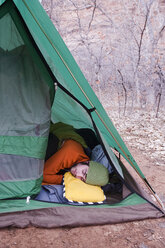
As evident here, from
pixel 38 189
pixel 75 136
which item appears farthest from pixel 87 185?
pixel 75 136

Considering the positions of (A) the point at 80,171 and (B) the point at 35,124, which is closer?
(B) the point at 35,124

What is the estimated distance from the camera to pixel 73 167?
93.4 inches

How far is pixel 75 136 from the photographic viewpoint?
287cm

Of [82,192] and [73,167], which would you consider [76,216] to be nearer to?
[82,192]

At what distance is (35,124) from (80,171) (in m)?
0.66

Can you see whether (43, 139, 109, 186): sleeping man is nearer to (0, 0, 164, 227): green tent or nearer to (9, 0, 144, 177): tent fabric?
(0, 0, 164, 227): green tent

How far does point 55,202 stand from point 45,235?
300 millimetres

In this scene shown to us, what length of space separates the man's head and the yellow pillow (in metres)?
0.05

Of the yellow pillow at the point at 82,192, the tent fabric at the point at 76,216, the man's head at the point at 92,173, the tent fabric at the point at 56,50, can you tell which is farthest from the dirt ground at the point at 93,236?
the tent fabric at the point at 56,50

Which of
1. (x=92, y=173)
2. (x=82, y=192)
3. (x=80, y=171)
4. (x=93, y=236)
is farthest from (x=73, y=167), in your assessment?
(x=93, y=236)

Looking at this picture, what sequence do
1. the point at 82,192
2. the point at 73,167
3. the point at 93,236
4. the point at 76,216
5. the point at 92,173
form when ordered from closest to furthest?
the point at 93,236
the point at 76,216
the point at 82,192
the point at 92,173
the point at 73,167

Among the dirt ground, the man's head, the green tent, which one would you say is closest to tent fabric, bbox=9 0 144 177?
the green tent

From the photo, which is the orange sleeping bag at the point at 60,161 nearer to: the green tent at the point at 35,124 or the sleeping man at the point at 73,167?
the sleeping man at the point at 73,167

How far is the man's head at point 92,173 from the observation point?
7.26 ft
